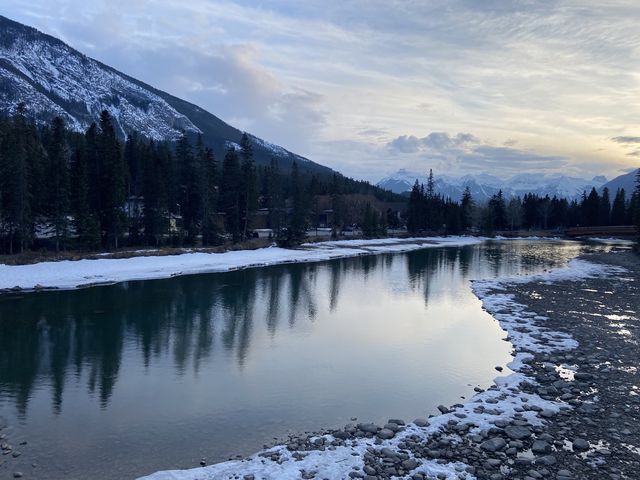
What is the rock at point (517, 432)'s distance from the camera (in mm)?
11641

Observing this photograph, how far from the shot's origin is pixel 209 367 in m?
17.9

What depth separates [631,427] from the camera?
40.2ft

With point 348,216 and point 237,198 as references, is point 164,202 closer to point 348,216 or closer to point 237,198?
point 237,198

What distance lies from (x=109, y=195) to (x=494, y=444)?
52.2m

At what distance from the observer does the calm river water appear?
11766 mm

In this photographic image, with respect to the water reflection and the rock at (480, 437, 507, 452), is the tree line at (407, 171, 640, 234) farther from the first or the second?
the rock at (480, 437, 507, 452)

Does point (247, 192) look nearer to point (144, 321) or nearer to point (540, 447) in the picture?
point (144, 321)

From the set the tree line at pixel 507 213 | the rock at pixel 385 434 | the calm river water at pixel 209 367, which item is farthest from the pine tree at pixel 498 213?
the rock at pixel 385 434

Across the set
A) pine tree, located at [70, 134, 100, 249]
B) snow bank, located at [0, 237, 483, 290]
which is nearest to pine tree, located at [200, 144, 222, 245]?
snow bank, located at [0, 237, 483, 290]

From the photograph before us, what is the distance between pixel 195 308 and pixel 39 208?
3032 centimetres

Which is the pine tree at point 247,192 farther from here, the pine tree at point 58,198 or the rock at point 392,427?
the rock at point 392,427

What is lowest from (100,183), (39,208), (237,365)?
(237,365)

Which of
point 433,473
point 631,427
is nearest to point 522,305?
point 631,427

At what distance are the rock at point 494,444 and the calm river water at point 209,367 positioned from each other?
2.39 metres
